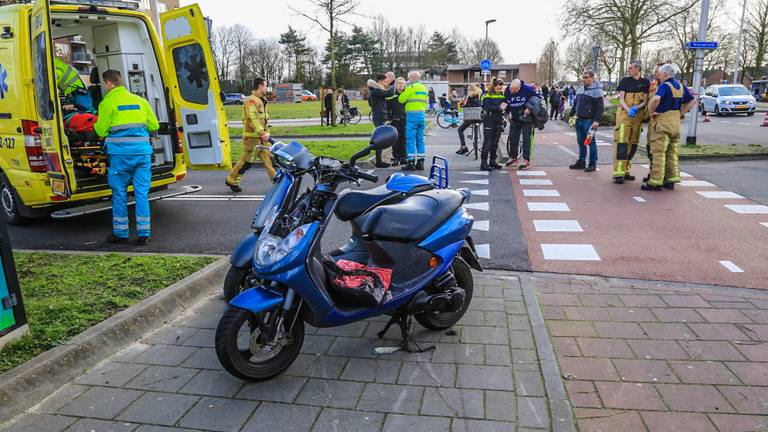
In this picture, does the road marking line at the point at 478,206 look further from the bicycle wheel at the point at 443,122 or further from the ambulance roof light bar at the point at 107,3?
the bicycle wheel at the point at 443,122

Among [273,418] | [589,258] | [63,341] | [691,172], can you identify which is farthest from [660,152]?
[63,341]

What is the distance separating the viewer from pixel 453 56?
10112 centimetres

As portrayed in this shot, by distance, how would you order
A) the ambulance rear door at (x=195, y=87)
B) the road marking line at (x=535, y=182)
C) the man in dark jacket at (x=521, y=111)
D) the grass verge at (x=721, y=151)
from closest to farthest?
the ambulance rear door at (x=195, y=87), the road marking line at (x=535, y=182), the man in dark jacket at (x=521, y=111), the grass verge at (x=721, y=151)

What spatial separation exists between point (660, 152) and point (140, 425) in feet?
27.9

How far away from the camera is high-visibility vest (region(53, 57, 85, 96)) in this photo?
774 centimetres

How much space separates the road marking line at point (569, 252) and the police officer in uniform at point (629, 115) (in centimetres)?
426

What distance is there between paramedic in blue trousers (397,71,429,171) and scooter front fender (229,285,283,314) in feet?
27.8

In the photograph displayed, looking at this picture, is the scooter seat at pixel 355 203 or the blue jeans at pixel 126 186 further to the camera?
the blue jeans at pixel 126 186

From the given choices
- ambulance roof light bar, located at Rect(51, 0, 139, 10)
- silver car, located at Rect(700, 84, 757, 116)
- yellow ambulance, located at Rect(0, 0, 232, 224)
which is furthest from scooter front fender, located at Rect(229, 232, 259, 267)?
silver car, located at Rect(700, 84, 757, 116)

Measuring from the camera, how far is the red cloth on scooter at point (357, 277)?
142 inches

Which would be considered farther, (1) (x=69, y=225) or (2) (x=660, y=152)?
(2) (x=660, y=152)

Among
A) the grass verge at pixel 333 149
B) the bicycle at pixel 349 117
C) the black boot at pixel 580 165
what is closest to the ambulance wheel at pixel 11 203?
the grass verge at pixel 333 149

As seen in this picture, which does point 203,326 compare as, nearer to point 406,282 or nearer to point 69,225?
point 406,282

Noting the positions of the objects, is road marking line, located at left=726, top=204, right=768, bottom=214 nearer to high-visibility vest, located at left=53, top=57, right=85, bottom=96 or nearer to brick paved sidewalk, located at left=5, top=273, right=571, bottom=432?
brick paved sidewalk, located at left=5, top=273, right=571, bottom=432
